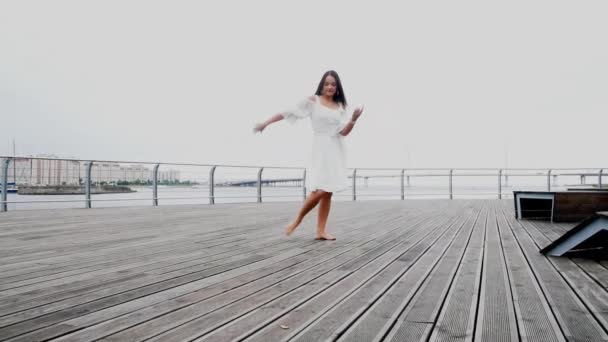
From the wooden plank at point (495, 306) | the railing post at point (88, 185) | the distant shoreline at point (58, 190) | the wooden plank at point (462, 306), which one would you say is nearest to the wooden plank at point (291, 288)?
the wooden plank at point (462, 306)

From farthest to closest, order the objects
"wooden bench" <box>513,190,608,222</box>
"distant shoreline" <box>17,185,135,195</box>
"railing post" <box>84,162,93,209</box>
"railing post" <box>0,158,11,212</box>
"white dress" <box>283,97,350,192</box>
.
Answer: "railing post" <box>84,162,93,209</box> < "distant shoreline" <box>17,185,135,195</box> < "railing post" <box>0,158,11,212</box> < "wooden bench" <box>513,190,608,222</box> < "white dress" <box>283,97,350,192</box>

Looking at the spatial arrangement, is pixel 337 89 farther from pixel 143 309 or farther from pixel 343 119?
pixel 143 309

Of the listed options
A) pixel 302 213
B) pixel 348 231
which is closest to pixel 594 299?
pixel 302 213

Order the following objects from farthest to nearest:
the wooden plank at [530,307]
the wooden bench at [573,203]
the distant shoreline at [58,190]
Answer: the distant shoreline at [58,190], the wooden bench at [573,203], the wooden plank at [530,307]

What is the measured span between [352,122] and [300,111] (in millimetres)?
479

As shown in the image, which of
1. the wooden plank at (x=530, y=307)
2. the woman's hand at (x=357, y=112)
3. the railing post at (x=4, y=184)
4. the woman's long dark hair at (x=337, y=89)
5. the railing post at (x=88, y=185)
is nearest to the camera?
the wooden plank at (x=530, y=307)

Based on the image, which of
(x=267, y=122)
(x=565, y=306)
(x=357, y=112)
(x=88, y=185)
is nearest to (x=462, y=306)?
(x=565, y=306)

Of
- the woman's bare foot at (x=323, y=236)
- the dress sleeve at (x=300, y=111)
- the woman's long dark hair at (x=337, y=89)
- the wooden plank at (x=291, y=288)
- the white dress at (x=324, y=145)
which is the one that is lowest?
the woman's bare foot at (x=323, y=236)

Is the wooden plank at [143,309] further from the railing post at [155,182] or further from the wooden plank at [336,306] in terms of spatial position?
the railing post at [155,182]

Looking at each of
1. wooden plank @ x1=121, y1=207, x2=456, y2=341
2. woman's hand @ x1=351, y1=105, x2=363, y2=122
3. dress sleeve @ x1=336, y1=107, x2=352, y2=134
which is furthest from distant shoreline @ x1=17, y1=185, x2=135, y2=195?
wooden plank @ x1=121, y1=207, x2=456, y2=341

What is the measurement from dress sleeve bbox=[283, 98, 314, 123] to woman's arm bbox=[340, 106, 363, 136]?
333 mm

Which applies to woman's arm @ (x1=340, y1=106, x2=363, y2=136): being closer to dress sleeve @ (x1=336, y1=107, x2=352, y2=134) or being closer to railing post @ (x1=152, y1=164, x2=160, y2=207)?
dress sleeve @ (x1=336, y1=107, x2=352, y2=134)

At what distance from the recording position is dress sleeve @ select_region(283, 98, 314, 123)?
3328 mm

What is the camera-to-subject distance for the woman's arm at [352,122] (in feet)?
9.70
